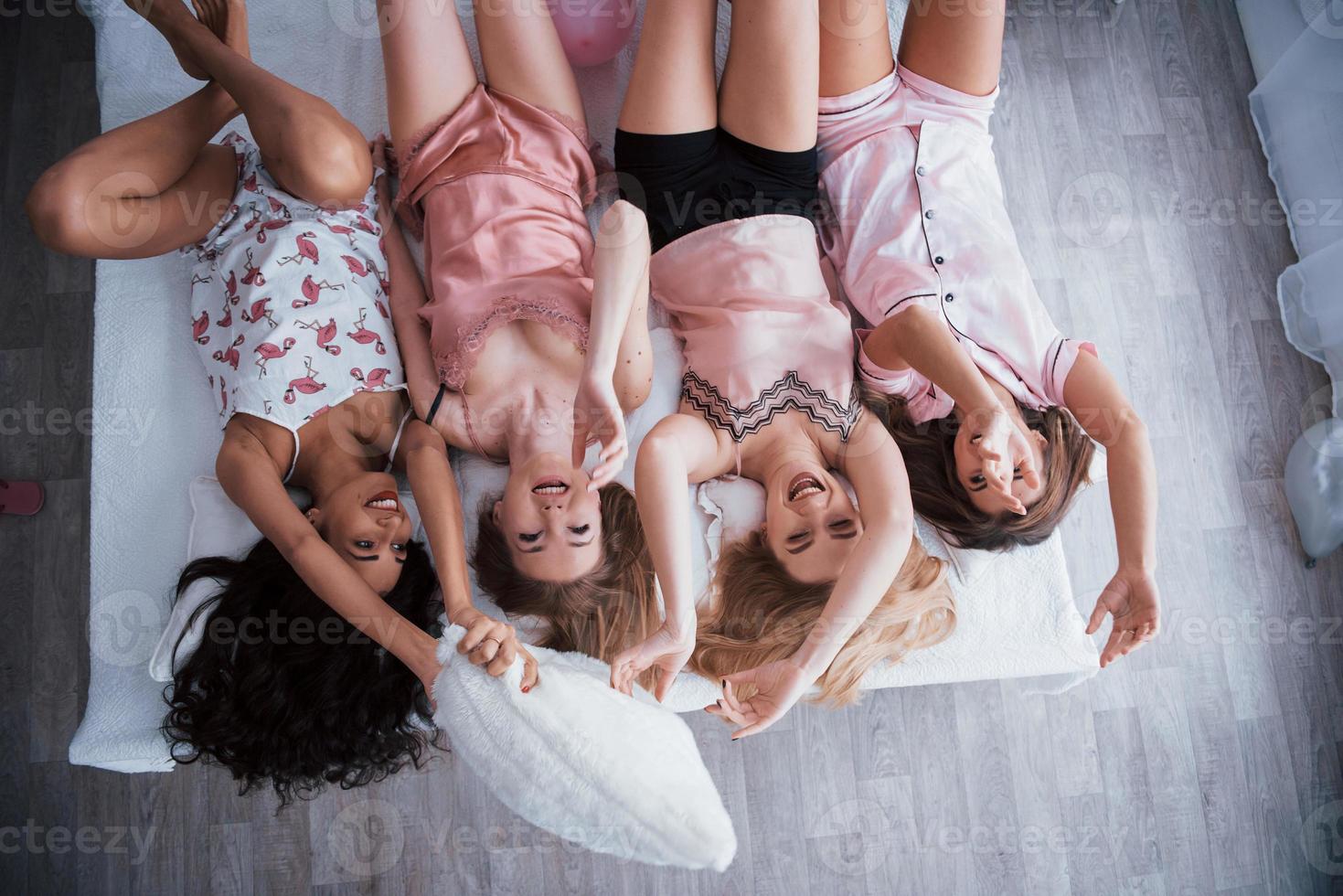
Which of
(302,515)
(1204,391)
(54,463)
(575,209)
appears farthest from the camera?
(1204,391)

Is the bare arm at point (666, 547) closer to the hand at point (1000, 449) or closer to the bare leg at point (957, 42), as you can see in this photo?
the hand at point (1000, 449)

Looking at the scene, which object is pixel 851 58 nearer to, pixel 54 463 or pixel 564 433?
pixel 564 433

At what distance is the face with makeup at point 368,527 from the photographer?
3.82ft

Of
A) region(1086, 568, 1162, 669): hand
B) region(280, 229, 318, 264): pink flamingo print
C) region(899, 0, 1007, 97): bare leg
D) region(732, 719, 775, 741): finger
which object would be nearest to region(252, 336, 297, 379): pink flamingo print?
region(280, 229, 318, 264): pink flamingo print

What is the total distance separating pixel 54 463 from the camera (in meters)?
1.58

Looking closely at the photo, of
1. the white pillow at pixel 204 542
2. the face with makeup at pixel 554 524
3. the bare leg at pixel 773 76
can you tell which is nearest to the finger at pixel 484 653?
the face with makeup at pixel 554 524

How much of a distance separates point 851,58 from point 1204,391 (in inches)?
40.0

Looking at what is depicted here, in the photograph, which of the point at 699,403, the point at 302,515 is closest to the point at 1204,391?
the point at 699,403

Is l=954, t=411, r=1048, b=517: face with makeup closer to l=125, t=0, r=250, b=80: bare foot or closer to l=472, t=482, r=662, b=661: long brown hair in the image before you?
l=472, t=482, r=662, b=661: long brown hair

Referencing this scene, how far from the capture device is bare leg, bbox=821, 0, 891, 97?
1.34 meters

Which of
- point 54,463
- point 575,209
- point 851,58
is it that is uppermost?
point 851,58

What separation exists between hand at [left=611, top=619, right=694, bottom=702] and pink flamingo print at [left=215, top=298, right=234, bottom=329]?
29.7 inches

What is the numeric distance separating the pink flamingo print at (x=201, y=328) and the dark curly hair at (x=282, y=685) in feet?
1.15

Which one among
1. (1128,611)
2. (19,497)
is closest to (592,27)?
(1128,611)
